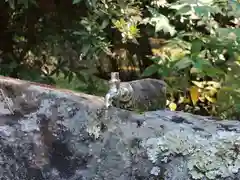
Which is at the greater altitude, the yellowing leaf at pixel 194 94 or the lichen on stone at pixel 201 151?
the lichen on stone at pixel 201 151

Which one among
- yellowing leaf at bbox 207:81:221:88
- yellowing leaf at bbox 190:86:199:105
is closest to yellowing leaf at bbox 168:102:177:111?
yellowing leaf at bbox 190:86:199:105

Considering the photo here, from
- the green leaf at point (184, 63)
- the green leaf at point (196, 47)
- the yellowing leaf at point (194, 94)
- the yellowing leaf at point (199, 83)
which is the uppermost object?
the green leaf at point (196, 47)

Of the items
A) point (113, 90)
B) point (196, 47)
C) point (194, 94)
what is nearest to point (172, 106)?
point (194, 94)

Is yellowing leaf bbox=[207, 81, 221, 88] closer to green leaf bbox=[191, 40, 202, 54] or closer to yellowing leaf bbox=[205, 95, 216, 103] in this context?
yellowing leaf bbox=[205, 95, 216, 103]

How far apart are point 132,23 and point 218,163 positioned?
150 cm

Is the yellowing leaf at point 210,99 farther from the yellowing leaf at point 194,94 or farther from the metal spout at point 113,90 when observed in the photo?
the metal spout at point 113,90

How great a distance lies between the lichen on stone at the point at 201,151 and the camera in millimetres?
1174

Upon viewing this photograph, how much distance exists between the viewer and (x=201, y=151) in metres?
1.20

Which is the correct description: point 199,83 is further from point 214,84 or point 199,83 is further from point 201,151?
point 201,151

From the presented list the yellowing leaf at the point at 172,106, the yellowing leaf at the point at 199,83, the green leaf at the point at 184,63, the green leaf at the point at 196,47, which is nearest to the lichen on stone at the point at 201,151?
the green leaf at the point at 184,63

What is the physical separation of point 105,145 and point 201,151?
0.80ft

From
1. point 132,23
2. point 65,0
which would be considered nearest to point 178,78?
point 132,23

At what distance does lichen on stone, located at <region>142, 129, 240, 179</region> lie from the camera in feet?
3.85

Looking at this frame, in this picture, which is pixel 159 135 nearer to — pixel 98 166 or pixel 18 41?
pixel 98 166
